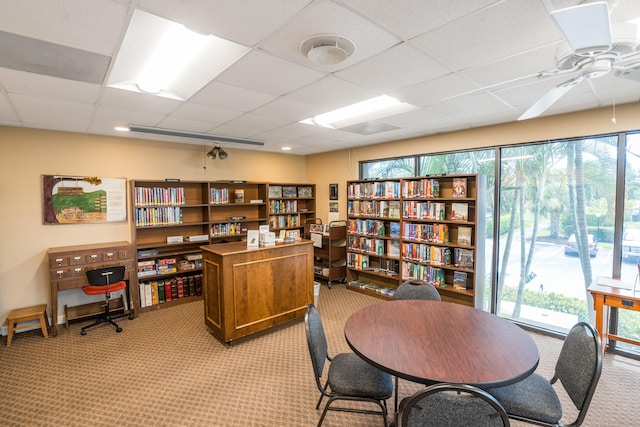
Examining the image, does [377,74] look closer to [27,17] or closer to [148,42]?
[148,42]

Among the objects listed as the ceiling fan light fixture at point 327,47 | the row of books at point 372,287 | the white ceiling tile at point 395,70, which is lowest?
the row of books at point 372,287

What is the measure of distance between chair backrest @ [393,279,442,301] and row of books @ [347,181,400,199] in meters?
2.13

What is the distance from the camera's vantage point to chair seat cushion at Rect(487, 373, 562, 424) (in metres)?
1.67

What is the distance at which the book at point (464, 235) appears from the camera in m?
4.00

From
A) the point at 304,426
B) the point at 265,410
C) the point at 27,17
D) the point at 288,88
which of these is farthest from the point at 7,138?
the point at 304,426

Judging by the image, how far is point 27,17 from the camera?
153cm

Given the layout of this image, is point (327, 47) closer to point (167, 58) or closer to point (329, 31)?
point (329, 31)

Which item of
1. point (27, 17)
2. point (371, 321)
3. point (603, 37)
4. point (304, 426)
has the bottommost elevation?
point (304, 426)

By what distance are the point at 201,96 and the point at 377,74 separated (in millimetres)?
1588

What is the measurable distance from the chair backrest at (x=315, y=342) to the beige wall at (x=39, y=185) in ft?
12.4

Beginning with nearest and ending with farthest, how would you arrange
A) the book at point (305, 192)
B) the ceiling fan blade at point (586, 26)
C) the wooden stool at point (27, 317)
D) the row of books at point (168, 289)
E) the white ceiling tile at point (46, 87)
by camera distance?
the ceiling fan blade at point (586, 26), the white ceiling tile at point (46, 87), the wooden stool at point (27, 317), the row of books at point (168, 289), the book at point (305, 192)

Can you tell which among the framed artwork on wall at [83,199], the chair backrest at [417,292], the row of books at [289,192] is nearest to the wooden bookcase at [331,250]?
the row of books at [289,192]

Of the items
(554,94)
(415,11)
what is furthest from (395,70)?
(554,94)

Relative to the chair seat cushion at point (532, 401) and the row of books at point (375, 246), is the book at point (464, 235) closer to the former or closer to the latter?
the row of books at point (375, 246)
